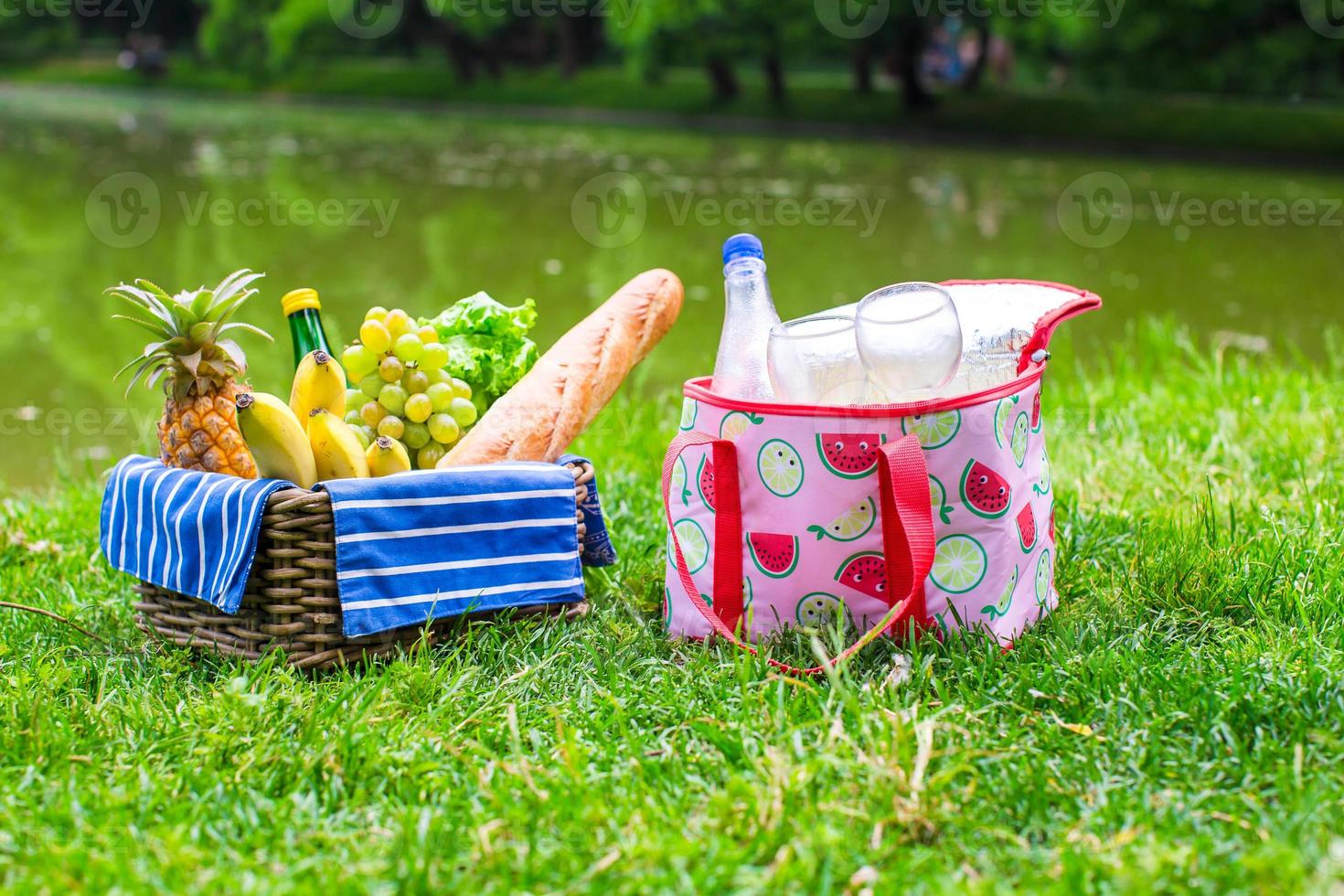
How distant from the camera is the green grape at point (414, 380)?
2.48m

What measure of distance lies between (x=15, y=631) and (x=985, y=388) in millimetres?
1912

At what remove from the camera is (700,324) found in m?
5.86

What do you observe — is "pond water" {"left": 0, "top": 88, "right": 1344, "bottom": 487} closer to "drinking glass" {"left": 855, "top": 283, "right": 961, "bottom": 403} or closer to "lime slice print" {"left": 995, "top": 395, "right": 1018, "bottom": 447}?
"drinking glass" {"left": 855, "top": 283, "right": 961, "bottom": 403}

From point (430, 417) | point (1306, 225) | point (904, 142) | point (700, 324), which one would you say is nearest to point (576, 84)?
point (904, 142)

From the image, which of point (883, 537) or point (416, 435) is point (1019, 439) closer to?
point (883, 537)

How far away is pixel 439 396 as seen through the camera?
2486mm

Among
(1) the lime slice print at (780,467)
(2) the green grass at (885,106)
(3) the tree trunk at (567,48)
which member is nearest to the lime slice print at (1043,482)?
(1) the lime slice print at (780,467)

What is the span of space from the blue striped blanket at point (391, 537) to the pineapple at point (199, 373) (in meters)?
0.07

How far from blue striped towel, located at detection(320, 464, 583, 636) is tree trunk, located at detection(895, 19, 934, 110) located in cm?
2140

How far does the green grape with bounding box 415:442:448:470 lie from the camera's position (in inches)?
98.3

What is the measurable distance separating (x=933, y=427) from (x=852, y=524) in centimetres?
21

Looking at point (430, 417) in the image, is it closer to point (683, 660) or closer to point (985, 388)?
point (683, 660)

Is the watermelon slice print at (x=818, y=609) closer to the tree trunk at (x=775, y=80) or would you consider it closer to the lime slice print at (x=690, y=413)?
the lime slice print at (x=690, y=413)
